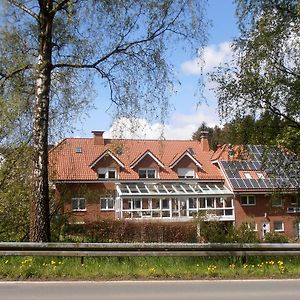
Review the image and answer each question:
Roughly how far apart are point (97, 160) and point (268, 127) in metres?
35.7

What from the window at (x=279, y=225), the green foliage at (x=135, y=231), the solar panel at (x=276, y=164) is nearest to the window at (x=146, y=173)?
the window at (x=279, y=225)

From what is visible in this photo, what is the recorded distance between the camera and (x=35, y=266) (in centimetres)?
1154

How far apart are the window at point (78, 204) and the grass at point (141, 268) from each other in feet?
24.9

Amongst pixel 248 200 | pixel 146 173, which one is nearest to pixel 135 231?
pixel 146 173

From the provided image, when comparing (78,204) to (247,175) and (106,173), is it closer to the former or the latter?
(106,173)

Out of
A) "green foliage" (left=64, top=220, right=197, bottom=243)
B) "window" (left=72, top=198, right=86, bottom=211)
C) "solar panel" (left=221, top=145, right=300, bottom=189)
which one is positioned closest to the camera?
"solar panel" (left=221, top=145, right=300, bottom=189)

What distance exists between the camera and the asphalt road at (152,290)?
896cm

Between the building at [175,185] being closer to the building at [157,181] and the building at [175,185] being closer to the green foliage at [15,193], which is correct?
the building at [157,181]

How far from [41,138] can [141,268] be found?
4.53 m

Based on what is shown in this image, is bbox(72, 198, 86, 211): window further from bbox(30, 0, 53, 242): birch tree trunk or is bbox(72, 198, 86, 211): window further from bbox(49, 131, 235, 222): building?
bbox(49, 131, 235, 222): building

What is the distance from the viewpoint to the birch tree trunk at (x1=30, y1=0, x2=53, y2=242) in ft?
45.0

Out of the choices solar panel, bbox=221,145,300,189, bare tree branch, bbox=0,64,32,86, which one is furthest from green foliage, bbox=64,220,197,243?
bare tree branch, bbox=0,64,32,86

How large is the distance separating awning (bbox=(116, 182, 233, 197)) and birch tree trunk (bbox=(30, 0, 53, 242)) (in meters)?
35.5

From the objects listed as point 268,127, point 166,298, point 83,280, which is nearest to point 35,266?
point 83,280
